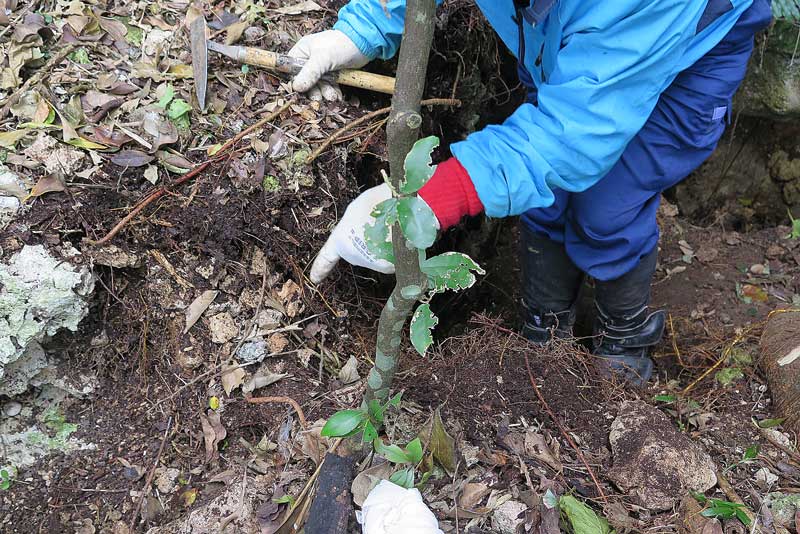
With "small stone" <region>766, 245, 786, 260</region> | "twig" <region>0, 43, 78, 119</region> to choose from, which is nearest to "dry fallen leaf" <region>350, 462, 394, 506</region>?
"twig" <region>0, 43, 78, 119</region>

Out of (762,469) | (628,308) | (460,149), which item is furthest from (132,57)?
(762,469)

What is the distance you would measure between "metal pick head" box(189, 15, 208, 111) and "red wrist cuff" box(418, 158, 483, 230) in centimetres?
92

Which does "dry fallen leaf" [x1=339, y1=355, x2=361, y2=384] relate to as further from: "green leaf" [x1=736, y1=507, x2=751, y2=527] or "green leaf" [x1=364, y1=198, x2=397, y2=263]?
"green leaf" [x1=736, y1=507, x2=751, y2=527]

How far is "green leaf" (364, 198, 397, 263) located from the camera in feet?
3.46

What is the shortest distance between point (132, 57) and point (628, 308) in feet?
7.16

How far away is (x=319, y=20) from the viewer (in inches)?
98.3

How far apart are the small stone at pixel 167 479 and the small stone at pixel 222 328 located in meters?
0.41

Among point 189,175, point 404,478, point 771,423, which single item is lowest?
point 771,423

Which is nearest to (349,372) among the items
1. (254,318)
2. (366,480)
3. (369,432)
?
(254,318)

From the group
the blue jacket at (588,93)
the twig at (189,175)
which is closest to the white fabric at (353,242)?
the blue jacket at (588,93)

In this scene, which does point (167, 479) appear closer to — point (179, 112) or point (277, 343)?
point (277, 343)

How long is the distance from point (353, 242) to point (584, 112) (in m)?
0.78

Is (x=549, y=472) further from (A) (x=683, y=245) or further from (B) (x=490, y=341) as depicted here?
(A) (x=683, y=245)

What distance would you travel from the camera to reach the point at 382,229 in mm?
1096
